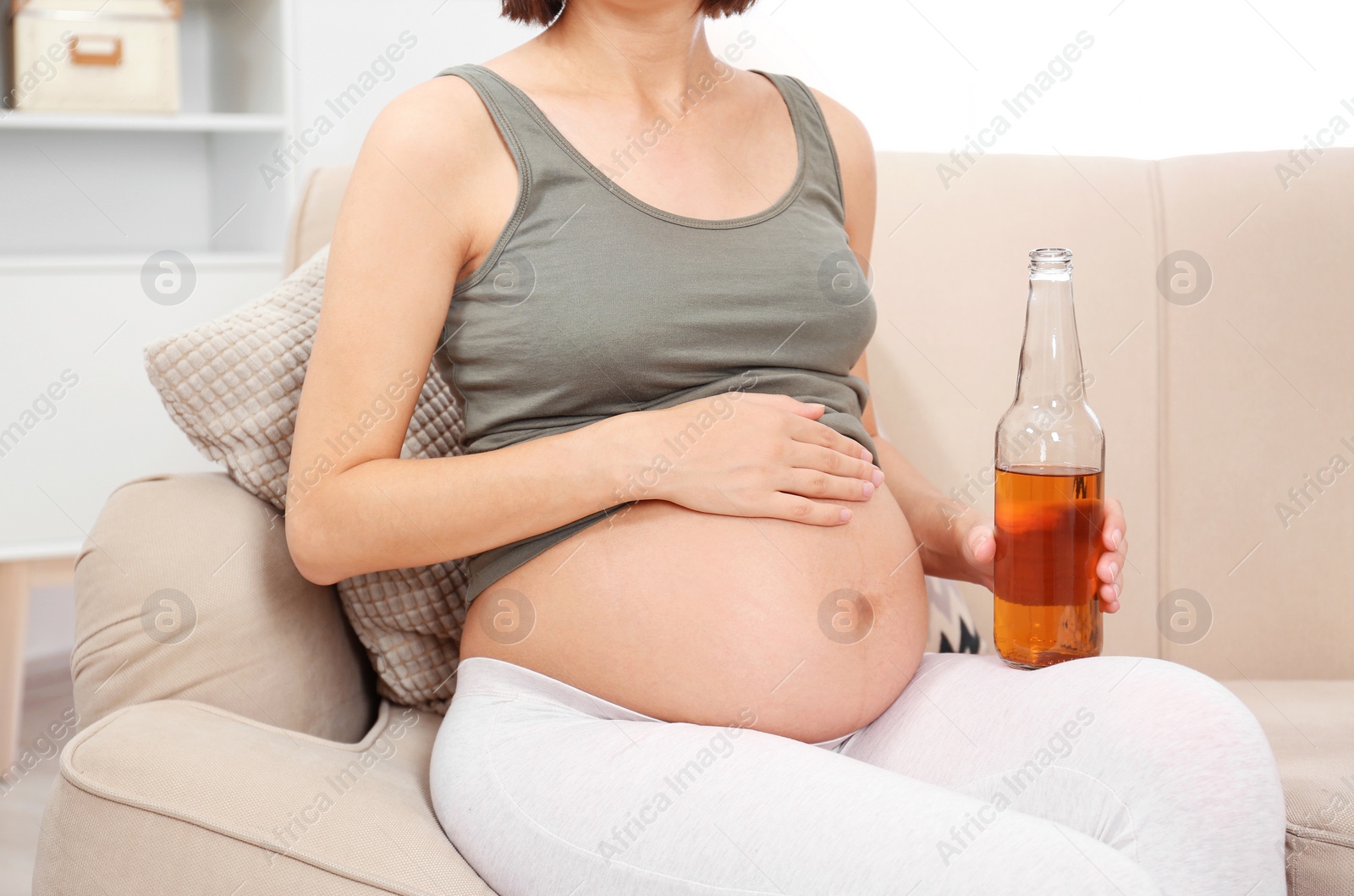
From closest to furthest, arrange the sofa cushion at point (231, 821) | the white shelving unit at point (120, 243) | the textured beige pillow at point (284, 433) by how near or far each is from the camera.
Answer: the sofa cushion at point (231, 821)
the textured beige pillow at point (284, 433)
the white shelving unit at point (120, 243)

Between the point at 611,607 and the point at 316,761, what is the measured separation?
247 mm

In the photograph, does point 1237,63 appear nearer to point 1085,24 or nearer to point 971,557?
point 1085,24

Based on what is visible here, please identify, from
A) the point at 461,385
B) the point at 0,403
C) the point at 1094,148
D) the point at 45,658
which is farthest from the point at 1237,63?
the point at 45,658

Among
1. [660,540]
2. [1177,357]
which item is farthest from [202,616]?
[1177,357]

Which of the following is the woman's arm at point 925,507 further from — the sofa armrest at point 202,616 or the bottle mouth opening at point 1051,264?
the sofa armrest at point 202,616

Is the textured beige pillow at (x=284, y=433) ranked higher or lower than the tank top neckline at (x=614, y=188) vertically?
lower

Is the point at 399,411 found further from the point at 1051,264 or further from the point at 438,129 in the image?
the point at 1051,264

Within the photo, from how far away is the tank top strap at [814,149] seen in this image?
985 mm

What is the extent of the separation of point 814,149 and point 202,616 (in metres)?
0.66

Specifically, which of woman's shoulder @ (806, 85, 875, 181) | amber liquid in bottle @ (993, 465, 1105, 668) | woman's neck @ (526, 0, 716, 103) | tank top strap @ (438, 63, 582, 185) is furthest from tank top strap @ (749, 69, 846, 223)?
amber liquid in bottle @ (993, 465, 1105, 668)

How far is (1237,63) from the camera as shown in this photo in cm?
204

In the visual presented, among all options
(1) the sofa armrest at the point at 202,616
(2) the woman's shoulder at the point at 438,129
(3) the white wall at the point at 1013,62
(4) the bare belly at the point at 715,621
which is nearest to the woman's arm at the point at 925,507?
(4) the bare belly at the point at 715,621

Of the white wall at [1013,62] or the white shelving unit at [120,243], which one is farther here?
the white wall at [1013,62]

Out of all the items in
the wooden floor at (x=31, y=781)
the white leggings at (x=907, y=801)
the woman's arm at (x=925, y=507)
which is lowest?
the wooden floor at (x=31, y=781)
